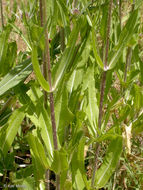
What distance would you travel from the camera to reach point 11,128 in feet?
4.23

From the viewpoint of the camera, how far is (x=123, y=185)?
169 centimetres

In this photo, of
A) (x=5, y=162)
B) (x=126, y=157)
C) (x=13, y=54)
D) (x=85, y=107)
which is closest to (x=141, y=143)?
(x=126, y=157)

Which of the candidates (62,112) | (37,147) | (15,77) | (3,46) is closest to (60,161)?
(37,147)

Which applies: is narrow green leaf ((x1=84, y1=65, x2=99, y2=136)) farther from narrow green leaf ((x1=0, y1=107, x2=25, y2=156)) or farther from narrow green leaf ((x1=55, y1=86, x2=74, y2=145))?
narrow green leaf ((x1=0, y1=107, x2=25, y2=156))

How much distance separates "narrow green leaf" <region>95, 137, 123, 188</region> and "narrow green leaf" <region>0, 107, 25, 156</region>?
47 centimetres

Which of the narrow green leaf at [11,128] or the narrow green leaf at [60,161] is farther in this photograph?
the narrow green leaf at [11,128]

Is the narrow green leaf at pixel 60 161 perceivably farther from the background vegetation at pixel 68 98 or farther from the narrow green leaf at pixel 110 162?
the narrow green leaf at pixel 110 162

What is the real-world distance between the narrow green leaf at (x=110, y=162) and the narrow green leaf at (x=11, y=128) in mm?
474

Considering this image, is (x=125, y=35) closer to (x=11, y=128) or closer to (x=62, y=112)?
(x=62, y=112)

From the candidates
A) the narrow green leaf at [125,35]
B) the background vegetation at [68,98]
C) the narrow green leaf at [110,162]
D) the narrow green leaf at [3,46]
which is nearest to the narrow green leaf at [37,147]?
the background vegetation at [68,98]

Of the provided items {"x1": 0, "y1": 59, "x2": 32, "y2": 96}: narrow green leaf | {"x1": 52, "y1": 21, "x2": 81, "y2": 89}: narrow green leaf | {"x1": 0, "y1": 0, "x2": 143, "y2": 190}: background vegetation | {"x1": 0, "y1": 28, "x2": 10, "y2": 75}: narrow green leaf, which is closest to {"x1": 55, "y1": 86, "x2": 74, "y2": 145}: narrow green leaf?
{"x1": 0, "y1": 0, "x2": 143, "y2": 190}: background vegetation

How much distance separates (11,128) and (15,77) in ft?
0.87

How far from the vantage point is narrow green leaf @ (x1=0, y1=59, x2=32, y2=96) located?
1.28 m

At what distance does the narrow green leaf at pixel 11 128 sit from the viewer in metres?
1.26
